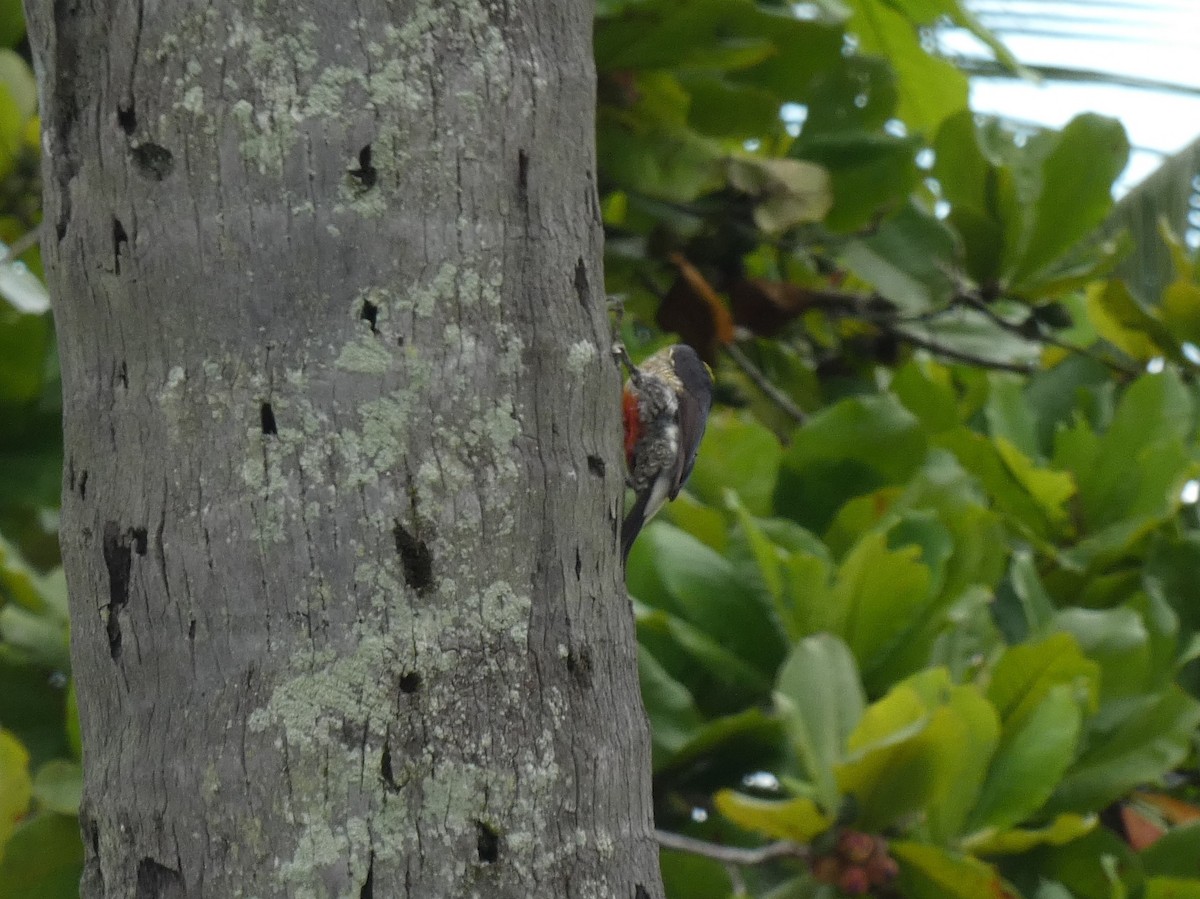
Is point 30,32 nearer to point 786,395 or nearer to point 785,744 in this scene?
point 785,744

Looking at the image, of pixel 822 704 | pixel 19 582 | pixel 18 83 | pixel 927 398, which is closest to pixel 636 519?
pixel 822 704

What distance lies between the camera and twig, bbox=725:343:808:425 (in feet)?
9.18

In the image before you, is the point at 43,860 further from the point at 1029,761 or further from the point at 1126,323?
the point at 1126,323

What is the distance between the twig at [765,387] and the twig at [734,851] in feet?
3.83

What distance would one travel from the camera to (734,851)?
70.1 inches

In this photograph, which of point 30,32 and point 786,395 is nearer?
point 30,32

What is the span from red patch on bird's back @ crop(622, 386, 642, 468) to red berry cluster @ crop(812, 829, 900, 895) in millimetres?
701

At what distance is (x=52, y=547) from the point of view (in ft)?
8.01

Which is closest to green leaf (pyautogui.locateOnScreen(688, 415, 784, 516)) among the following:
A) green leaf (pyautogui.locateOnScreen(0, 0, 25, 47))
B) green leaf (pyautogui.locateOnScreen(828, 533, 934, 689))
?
green leaf (pyautogui.locateOnScreen(828, 533, 934, 689))

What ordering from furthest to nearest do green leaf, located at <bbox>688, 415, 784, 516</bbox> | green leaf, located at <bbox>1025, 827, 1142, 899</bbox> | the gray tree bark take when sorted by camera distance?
green leaf, located at <bbox>688, 415, 784, 516</bbox> → green leaf, located at <bbox>1025, 827, 1142, 899</bbox> → the gray tree bark

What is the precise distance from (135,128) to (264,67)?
0.38 ft

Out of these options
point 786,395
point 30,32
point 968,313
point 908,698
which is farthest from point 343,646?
point 968,313

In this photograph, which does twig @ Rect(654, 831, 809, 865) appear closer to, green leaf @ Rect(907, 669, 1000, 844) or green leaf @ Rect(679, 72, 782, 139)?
green leaf @ Rect(907, 669, 1000, 844)

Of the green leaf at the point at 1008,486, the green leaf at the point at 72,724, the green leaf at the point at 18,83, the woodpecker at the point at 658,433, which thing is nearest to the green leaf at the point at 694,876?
the woodpecker at the point at 658,433
